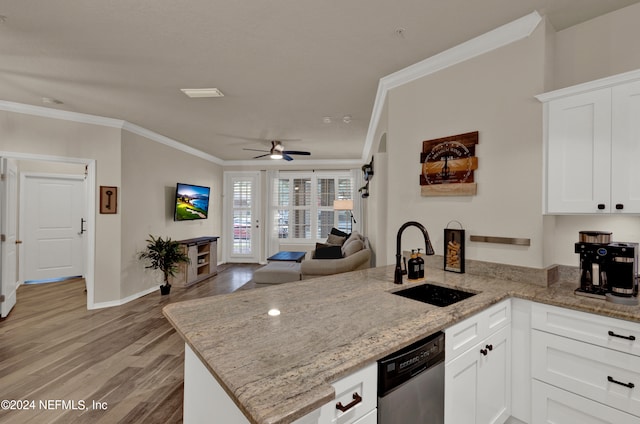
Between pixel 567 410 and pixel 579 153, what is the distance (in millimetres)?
1453

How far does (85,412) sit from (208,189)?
4879 mm

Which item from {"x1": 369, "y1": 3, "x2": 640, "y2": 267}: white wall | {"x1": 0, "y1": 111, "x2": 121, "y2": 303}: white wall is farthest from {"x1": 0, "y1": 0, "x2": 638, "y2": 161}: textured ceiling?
{"x1": 0, "y1": 111, "x2": 121, "y2": 303}: white wall

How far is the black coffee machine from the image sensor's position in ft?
5.03

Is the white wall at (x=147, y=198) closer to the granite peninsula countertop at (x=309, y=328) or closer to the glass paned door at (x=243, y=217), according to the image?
the glass paned door at (x=243, y=217)

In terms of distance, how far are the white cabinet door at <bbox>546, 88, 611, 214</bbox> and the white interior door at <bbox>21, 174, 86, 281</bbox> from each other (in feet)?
24.2

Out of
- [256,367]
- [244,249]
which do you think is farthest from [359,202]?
[256,367]

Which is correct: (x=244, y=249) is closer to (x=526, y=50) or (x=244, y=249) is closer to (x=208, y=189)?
(x=208, y=189)

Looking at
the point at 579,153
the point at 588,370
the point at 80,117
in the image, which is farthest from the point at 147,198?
the point at 588,370

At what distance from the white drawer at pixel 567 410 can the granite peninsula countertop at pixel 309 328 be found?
0.49 metres

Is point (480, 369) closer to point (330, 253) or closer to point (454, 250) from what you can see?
point (454, 250)

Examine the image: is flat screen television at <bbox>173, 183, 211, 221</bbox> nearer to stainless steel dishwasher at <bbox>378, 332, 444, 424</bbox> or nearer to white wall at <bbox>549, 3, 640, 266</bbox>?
stainless steel dishwasher at <bbox>378, 332, 444, 424</bbox>

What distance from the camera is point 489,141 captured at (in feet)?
6.96

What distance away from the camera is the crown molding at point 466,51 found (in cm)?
193

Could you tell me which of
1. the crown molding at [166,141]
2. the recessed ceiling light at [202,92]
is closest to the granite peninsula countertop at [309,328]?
the recessed ceiling light at [202,92]
